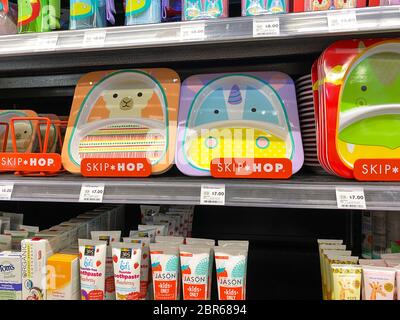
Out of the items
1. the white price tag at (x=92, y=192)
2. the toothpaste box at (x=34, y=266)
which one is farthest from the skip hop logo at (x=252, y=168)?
the toothpaste box at (x=34, y=266)

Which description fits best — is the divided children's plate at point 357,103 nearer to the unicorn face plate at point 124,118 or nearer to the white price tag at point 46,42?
the unicorn face plate at point 124,118

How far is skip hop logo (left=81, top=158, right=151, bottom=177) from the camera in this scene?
107cm

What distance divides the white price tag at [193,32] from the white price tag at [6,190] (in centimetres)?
67

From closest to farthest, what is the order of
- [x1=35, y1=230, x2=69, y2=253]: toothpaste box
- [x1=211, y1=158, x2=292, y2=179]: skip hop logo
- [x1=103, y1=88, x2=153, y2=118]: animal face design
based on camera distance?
[x1=211, y1=158, x2=292, y2=179]: skip hop logo < [x1=35, y1=230, x2=69, y2=253]: toothpaste box < [x1=103, y1=88, x2=153, y2=118]: animal face design

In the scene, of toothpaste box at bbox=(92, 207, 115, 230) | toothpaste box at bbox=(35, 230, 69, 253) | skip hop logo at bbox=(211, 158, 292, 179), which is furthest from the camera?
toothpaste box at bbox=(92, 207, 115, 230)

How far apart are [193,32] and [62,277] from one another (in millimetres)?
809

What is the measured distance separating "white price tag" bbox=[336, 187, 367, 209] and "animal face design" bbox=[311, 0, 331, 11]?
0.49 meters

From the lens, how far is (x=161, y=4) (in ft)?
3.67

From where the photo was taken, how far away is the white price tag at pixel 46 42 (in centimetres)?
104

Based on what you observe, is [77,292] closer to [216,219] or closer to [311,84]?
[216,219]

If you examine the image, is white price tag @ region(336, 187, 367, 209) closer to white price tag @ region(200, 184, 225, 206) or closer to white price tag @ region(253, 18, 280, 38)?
white price tag @ region(200, 184, 225, 206)

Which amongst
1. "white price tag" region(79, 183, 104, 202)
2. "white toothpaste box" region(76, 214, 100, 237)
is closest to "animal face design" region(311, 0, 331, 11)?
"white price tag" region(79, 183, 104, 202)

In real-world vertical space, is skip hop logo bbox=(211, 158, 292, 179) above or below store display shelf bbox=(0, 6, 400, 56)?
below
